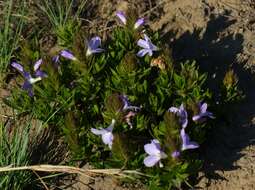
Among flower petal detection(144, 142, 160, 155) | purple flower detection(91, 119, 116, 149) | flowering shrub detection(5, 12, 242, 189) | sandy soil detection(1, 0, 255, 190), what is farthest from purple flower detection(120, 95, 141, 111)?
sandy soil detection(1, 0, 255, 190)

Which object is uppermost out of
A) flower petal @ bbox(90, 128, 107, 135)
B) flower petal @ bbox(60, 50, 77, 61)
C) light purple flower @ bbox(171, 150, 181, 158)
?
flower petal @ bbox(60, 50, 77, 61)

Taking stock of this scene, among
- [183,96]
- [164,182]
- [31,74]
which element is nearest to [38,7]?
[31,74]

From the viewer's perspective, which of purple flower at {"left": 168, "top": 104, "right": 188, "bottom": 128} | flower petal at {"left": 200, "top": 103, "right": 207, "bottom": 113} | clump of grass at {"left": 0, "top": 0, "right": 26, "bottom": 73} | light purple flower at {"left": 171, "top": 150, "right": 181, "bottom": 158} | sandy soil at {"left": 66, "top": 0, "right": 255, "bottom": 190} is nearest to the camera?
light purple flower at {"left": 171, "top": 150, "right": 181, "bottom": 158}

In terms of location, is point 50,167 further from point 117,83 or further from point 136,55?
point 136,55

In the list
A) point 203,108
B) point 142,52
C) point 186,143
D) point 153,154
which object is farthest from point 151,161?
point 142,52

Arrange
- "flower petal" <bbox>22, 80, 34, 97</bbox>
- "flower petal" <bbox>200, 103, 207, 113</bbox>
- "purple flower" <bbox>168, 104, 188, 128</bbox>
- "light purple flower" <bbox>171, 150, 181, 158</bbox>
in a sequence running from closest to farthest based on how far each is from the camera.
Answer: "light purple flower" <bbox>171, 150, 181, 158</bbox> → "purple flower" <bbox>168, 104, 188, 128</bbox> → "flower petal" <bbox>200, 103, 207, 113</bbox> → "flower petal" <bbox>22, 80, 34, 97</bbox>

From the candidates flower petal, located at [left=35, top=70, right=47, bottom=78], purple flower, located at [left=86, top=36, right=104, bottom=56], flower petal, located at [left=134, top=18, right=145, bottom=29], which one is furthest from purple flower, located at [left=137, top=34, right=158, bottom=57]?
flower petal, located at [left=35, top=70, right=47, bottom=78]

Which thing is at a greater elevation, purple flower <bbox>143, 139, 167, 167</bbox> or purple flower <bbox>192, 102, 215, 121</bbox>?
purple flower <bbox>192, 102, 215, 121</bbox>

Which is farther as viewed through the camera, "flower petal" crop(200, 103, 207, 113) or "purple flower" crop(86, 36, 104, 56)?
"purple flower" crop(86, 36, 104, 56)

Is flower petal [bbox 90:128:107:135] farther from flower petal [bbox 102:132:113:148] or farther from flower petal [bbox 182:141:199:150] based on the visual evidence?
flower petal [bbox 182:141:199:150]

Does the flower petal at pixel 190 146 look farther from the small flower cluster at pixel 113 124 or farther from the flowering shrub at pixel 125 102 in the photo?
the small flower cluster at pixel 113 124
